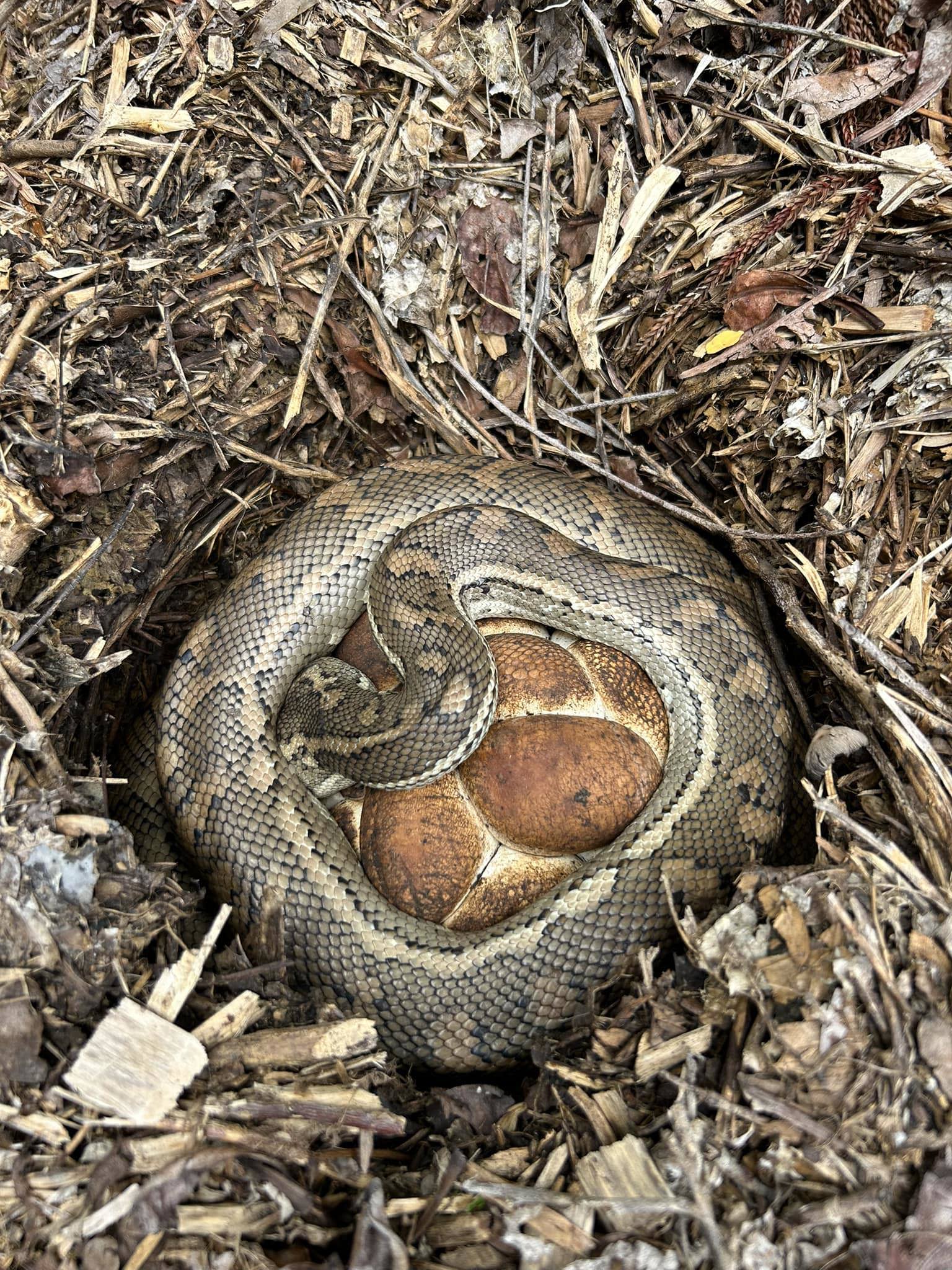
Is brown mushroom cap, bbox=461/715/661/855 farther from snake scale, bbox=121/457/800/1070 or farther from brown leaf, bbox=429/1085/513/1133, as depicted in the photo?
brown leaf, bbox=429/1085/513/1133

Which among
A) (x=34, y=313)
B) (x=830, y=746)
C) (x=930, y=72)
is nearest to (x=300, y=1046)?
(x=830, y=746)

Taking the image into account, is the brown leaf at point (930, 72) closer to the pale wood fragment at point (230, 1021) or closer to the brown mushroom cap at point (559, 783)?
the brown mushroom cap at point (559, 783)

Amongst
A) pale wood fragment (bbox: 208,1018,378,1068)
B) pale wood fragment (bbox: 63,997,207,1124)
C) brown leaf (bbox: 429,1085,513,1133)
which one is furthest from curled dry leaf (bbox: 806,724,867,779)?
pale wood fragment (bbox: 63,997,207,1124)

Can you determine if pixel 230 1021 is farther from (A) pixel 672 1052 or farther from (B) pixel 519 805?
(A) pixel 672 1052

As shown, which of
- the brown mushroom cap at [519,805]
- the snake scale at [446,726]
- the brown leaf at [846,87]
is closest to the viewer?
the snake scale at [446,726]

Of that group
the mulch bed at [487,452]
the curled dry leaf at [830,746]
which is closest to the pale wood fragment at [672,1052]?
the mulch bed at [487,452]

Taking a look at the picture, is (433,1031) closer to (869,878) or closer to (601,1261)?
(601,1261)

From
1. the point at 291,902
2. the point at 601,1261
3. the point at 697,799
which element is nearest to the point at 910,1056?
the point at 601,1261
